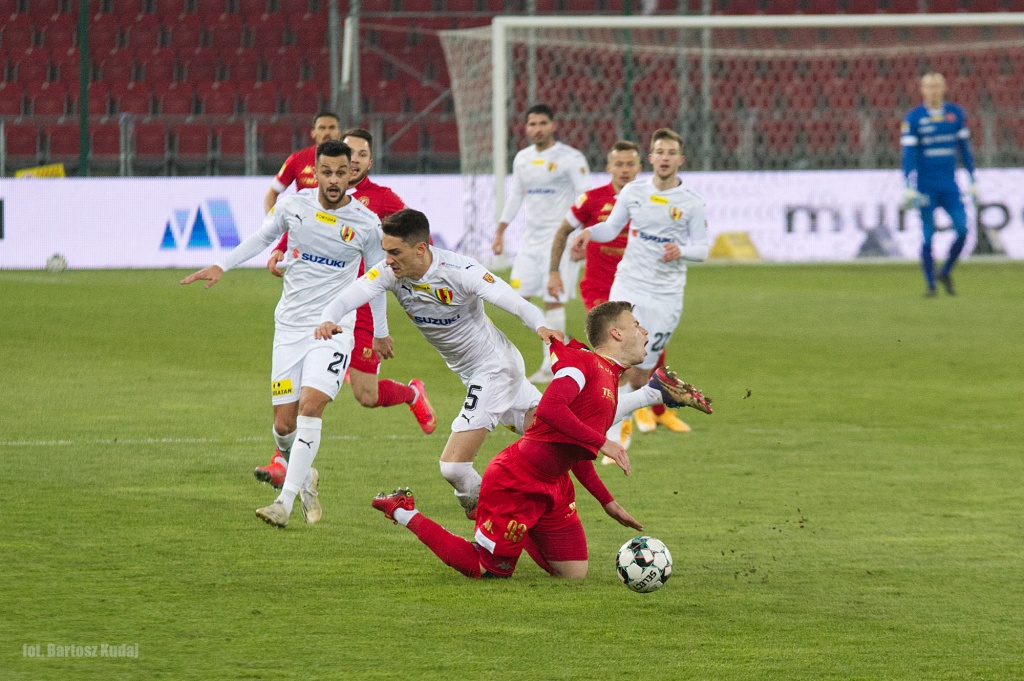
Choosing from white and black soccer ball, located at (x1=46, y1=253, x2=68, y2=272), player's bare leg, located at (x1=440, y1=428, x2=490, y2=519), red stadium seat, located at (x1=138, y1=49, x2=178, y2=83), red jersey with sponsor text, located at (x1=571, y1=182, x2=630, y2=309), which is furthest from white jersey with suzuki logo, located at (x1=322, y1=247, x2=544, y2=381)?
red stadium seat, located at (x1=138, y1=49, x2=178, y2=83)

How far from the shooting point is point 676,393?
591 centimetres

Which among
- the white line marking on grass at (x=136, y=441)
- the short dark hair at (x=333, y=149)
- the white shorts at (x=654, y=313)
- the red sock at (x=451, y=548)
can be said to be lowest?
the white line marking on grass at (x=136, y=441)

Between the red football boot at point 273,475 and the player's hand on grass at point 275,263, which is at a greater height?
the player's hand on grass at point 275,263

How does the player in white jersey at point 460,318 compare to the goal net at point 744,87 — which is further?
the goal net at point 744,87

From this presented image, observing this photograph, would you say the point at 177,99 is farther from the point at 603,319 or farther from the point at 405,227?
the point at 603,319

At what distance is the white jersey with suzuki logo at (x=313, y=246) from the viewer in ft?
22.6

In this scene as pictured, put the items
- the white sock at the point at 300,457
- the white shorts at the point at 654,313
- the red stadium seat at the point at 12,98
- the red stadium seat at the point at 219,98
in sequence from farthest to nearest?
the red stadium seat at the point at 219,98 < the red stadium seat at the point at 12,98 < the white shorts at the point at 654,313 < the white sock at the point at 300,457

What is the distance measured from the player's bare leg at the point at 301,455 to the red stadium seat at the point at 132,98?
17.8 meters

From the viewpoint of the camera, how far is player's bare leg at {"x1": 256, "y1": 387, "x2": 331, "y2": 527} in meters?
6.17

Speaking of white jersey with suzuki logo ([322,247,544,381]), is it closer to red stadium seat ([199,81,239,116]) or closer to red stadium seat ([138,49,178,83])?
red stadium seat ([199,81,239,116])

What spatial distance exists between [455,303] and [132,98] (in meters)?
18.6

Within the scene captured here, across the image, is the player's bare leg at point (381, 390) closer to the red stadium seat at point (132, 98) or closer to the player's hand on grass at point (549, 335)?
the player's hand on grass at point (549, 335)

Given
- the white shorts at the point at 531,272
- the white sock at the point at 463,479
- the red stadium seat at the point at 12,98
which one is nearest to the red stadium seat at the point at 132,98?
the red stadium seat at the point at 12,98

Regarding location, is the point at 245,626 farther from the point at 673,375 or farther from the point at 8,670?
the point at 673,375
